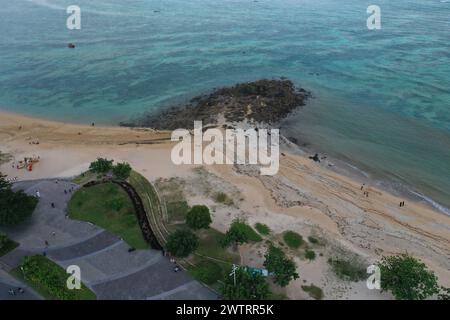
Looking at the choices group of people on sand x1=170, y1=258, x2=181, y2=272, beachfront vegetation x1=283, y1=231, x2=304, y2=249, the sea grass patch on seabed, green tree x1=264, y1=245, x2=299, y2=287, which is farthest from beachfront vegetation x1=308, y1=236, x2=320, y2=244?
the sea grass patch on seabed

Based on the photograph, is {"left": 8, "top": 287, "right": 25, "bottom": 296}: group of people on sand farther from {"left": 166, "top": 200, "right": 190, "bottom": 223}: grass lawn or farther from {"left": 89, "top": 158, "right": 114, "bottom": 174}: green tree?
{"left": 89, "top": 158, "right": 114, "bottom": 174}: green tree

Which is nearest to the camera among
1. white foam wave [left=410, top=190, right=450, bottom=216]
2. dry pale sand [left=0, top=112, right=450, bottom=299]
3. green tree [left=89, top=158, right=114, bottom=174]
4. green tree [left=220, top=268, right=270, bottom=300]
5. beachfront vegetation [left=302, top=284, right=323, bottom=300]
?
green tree [left=220, top=268, right=270, bottom=300]

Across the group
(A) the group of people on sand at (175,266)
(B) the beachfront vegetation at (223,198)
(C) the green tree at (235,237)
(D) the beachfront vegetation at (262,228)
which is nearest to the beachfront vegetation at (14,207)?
(A) the group of people on sand at (175,266)

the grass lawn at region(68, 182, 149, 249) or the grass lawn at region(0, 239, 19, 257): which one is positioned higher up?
the grass lawn at region(68, 182, 149, 249)

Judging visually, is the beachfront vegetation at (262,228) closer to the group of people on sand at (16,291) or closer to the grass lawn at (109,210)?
the grass lawn at (109,210)

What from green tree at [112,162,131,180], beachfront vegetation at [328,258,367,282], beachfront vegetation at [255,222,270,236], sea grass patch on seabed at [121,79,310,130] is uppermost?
sea grass patch on seabed at [121,79,310,130]

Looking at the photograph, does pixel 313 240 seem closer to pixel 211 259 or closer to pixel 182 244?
pixel 211 259

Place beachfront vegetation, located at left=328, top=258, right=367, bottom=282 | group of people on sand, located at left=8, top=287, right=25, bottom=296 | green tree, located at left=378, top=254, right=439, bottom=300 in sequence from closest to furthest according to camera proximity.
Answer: green tree, located at left=378, top=254, right=439, bottom=300, group of people on sand, located at left=8, top=287, right=25, bottom=296, beachfront vegetation, located at left=328, top=258, right=367, bottom=282
